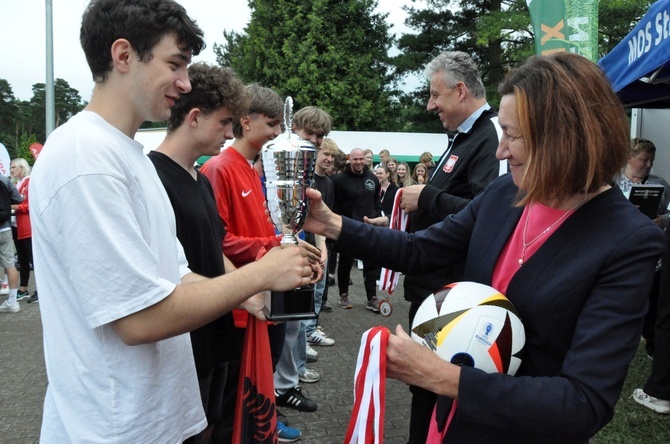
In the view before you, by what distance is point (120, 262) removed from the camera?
1.32 m

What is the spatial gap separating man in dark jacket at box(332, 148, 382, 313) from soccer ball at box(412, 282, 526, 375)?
6.05 metres

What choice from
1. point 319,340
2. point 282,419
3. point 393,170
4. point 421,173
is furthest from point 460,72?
point 421,173

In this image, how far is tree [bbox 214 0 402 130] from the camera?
96.5 ft

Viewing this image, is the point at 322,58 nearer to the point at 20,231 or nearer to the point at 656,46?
the point at 20,231

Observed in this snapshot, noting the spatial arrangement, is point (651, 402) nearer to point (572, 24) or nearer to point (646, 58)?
point (646, 58)

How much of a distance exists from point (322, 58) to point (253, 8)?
799 cm

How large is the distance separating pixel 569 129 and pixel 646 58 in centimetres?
337

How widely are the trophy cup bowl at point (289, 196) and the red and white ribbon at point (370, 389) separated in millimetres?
482

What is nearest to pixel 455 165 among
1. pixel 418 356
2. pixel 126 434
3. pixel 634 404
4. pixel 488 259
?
pixel 488 259

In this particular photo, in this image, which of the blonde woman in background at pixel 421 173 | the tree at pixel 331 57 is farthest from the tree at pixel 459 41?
the blonde woman in background at pixel 421 173

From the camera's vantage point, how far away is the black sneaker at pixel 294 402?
4.35 meters

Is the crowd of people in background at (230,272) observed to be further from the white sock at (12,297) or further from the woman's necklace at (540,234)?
the white sock at (12,297)

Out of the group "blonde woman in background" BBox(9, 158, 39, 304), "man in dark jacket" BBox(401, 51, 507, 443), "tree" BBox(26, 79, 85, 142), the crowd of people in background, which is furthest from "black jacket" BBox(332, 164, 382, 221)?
"tree" BBox(26, 79, 85, 142)

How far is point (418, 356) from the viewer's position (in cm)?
147
